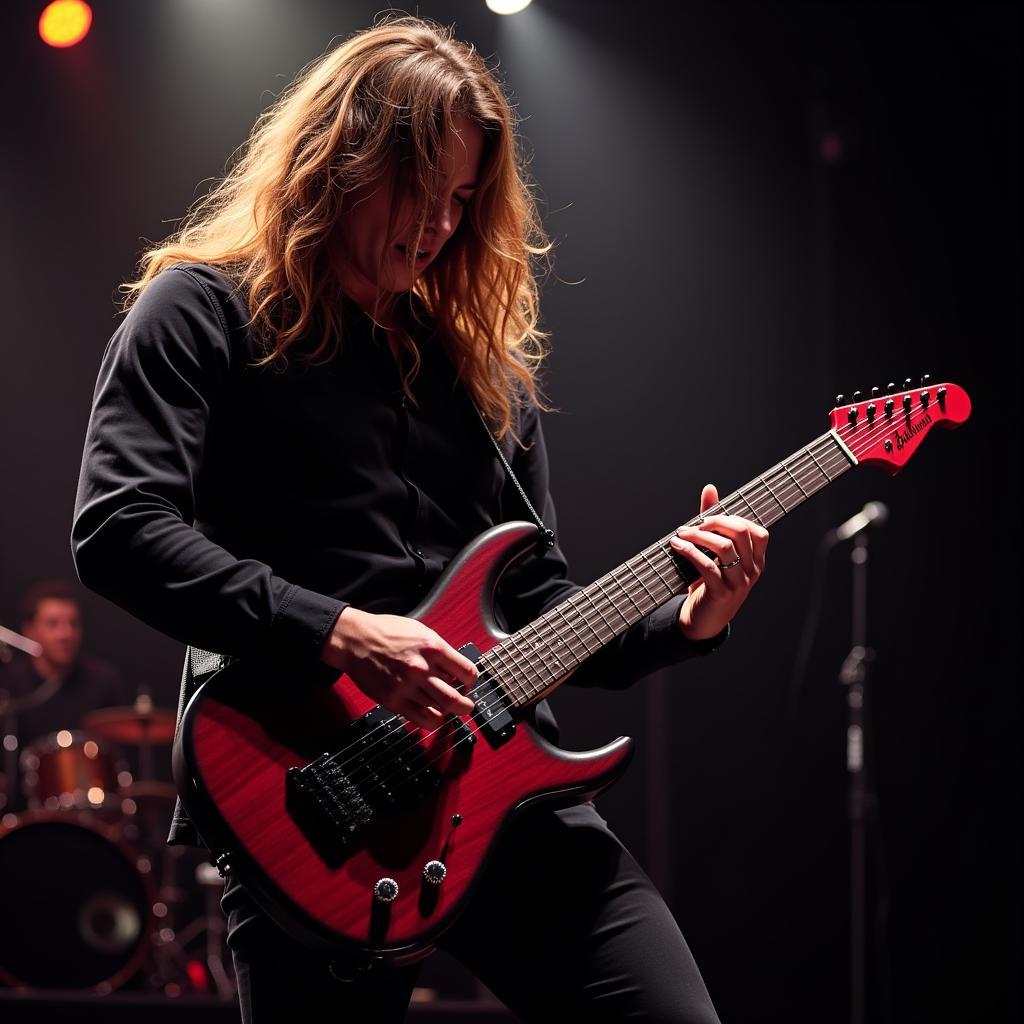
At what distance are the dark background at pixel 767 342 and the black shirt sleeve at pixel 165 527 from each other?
3970mm

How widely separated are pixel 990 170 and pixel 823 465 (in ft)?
14.0

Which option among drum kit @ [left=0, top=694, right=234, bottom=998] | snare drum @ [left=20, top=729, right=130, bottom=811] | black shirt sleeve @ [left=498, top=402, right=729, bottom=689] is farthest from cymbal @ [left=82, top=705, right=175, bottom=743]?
black shirt sleeve @ [left=498, top=402, right=729, bottom=689]

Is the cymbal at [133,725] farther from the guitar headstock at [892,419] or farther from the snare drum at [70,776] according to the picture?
the guitar headstock at [892,419]

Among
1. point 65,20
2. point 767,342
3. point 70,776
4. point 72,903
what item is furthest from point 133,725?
point 767,342

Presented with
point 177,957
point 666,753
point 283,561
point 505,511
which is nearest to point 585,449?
point 666,753

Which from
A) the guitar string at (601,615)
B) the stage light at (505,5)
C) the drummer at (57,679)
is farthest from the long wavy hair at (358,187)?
the drummer at (57,679)

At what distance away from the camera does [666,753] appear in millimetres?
5621

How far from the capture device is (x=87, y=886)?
543 cm

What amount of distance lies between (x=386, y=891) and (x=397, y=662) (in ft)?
1.07

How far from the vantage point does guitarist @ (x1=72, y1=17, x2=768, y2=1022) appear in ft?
5.48

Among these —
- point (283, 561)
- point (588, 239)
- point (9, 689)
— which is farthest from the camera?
point (9, 689)

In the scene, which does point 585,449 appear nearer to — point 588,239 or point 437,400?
point 588,239

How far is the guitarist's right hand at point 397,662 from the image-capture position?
166 centimetres

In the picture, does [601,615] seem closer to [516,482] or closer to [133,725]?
[516,482]
